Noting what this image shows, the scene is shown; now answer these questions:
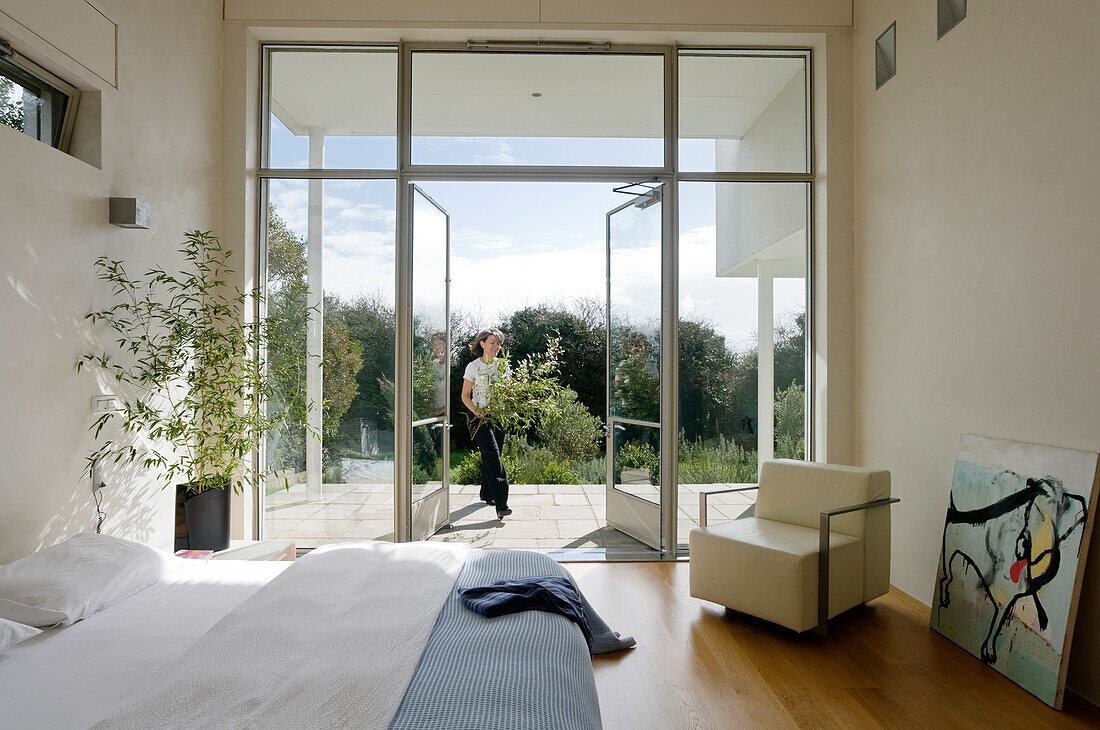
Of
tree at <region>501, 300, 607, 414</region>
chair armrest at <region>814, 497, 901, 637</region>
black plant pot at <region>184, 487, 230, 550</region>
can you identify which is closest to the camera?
chair armrest at <region>814, 497, 901, 637</region>

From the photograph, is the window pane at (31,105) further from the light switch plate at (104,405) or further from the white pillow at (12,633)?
the white pillow at (12,633)

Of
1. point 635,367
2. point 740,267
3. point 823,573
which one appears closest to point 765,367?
point 740,267

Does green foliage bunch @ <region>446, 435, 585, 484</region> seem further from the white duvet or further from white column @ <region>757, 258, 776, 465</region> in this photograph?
the white duvet

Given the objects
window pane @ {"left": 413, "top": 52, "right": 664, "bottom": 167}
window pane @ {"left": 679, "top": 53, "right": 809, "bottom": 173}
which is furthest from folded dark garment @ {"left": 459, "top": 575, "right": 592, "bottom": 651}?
window pane @ {"left": 679, "top": 53, "right": 809, "bottom": 173}

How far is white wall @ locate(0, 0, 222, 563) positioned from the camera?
257 centimetres

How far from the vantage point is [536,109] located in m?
4.48

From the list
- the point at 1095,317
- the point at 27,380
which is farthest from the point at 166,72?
the point at 1095,317

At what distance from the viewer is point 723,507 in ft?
14.4

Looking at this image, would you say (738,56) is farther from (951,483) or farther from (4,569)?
(4,569)

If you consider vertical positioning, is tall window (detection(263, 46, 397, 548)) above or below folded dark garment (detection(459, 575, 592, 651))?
above

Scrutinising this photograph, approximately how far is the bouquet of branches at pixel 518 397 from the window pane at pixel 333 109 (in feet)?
8.35

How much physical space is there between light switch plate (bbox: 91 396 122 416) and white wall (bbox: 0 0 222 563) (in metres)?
0.04

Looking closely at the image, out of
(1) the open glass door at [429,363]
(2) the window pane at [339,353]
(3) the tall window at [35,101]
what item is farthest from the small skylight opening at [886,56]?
(3) the tall window at [35,101]

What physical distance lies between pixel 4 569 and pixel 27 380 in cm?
86
